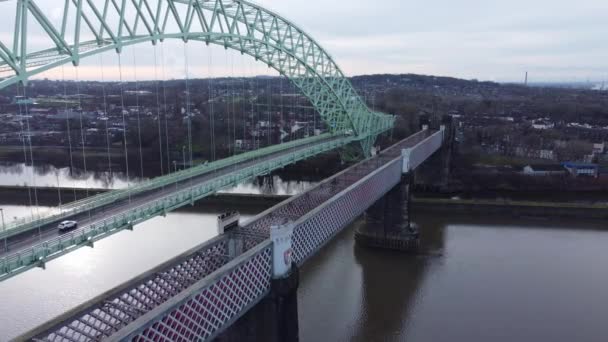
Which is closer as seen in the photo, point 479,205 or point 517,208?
point 517,208

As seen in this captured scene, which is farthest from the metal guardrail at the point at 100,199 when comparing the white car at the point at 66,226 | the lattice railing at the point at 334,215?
the lattice railing at the point at 334,215

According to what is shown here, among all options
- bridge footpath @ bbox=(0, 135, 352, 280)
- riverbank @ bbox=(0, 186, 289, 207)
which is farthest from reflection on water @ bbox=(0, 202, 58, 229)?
bridge footpath @ bbox=(0, 135, 352, 280)

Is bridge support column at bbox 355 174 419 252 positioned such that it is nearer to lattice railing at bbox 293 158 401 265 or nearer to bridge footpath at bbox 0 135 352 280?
lattice railing at bbox 293 158 401 265

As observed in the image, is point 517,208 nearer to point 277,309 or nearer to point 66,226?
point 277,309

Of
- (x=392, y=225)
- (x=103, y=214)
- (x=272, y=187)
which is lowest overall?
(x=272, y=187)

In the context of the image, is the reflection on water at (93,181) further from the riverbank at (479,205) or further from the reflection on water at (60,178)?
the riverbank at (479,205)

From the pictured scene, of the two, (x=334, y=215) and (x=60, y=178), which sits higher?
(x=334, y=215)

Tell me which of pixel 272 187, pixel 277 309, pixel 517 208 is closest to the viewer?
pixel 277 309

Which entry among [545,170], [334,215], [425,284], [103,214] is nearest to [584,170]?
[545,170]
